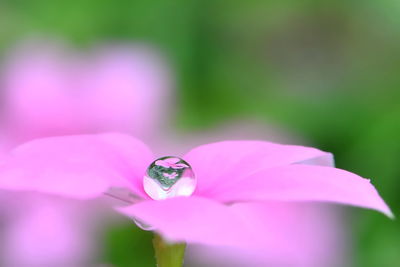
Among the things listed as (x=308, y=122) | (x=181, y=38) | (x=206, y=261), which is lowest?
(x=206, y=261)

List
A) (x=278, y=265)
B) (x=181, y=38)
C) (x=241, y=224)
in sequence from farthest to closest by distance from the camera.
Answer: (x=181, y=38)
(x=278, y=265)
(x=241, y=224)

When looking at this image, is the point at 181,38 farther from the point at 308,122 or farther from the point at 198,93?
the point at 308,122

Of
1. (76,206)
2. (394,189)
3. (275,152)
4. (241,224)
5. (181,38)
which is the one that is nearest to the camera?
(241,224)

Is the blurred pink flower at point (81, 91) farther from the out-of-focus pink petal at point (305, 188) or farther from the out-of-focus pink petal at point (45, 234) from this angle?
the out-of-focus pink petal at point (305, 188)

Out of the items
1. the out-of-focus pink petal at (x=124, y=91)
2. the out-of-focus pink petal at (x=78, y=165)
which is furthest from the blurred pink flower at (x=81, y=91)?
the out-of-focus pink petal at (x=78, y=165)

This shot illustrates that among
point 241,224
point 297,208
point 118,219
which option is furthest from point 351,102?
point 241,224
